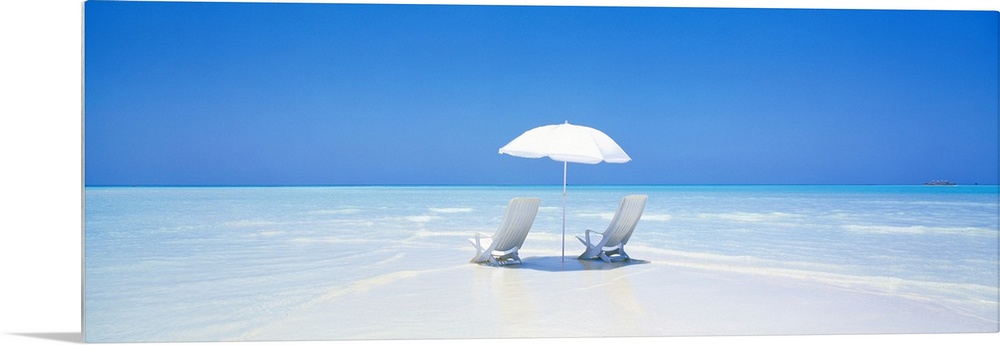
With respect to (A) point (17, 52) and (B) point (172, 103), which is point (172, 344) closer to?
(A) point (17, 52)

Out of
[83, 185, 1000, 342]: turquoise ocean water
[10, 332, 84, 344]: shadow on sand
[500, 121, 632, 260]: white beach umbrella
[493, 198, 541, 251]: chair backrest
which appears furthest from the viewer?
[500, 121, 632, 260]: white beach umbrella

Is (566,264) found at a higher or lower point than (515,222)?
lower

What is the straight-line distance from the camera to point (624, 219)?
27.8 feet

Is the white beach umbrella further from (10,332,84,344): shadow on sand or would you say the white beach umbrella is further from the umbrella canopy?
(10,332,84,344): shadow on sand

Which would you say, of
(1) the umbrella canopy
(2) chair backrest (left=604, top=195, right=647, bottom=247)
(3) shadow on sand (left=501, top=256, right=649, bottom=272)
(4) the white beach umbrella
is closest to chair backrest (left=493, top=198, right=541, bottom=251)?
(3) shadow on sand (left=501, top=256, right=649, bottom=272)

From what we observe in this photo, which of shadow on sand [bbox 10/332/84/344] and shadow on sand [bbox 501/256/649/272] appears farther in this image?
shadow on sand [bbox 501/256/649/272]

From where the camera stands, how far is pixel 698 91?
14125mm

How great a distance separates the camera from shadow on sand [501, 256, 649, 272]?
8305 mm

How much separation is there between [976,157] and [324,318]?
20.7ft

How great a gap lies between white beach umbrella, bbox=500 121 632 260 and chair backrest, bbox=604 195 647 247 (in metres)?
0.48

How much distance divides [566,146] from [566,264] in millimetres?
1170

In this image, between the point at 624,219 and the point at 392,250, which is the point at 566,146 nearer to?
the point at 624,219

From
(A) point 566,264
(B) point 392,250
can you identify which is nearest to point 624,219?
(A) point 566,264

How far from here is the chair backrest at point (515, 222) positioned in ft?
25.6
